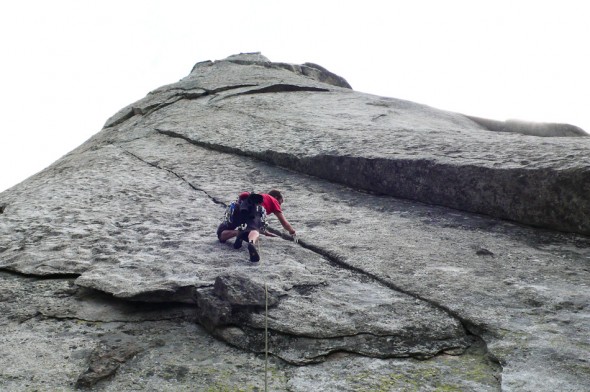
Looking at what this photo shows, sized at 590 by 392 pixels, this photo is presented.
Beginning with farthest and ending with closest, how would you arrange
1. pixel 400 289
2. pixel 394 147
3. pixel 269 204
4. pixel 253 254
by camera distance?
pixel 394 147 → pixel 269 204 → pixel 253 254 → pixel 400 289

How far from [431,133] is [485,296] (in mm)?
4741

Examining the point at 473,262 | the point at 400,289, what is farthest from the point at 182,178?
the point at 473,262

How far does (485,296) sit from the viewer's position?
16.5ft

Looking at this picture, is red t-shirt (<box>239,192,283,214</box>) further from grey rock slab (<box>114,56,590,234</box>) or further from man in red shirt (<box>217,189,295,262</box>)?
grey rock slab (<box>114,56,590,234</box>)

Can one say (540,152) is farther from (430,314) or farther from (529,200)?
(430,314)

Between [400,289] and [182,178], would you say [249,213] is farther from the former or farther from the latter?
[182,178]

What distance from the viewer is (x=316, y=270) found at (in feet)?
18.9

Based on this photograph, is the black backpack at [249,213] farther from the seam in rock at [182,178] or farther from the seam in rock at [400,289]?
the seam in rock at [182,178]

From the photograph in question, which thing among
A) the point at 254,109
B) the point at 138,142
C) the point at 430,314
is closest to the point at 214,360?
the point at 430,314

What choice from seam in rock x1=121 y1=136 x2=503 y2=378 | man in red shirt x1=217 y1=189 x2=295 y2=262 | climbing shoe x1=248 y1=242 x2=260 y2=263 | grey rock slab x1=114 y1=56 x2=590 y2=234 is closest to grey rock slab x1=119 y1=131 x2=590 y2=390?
seam in rock x1=121 y1=136 x2=503 y2=378

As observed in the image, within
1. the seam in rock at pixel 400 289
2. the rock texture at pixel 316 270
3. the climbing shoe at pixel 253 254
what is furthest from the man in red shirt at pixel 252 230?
the seam in rock at pixel 400 289

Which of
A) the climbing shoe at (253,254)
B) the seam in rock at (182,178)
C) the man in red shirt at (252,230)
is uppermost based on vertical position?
the seam in rock at (182,178)

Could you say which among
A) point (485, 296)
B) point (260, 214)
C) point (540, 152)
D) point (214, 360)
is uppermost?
point (540, 152)

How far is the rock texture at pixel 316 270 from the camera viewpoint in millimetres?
4199
